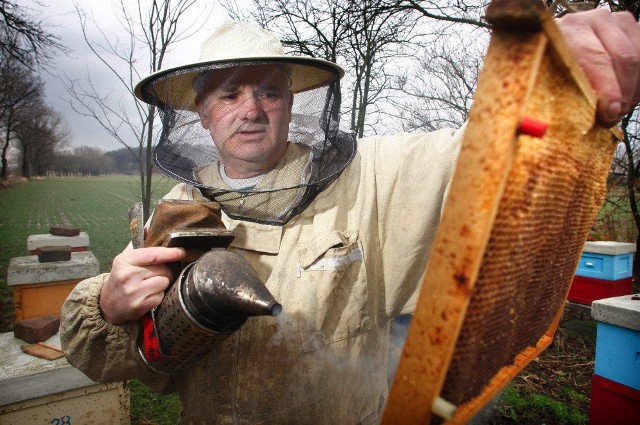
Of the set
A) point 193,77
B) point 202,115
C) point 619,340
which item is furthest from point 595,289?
point 193,77

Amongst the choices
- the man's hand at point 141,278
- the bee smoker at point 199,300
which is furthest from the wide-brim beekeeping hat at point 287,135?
the man's hand at point 141,278

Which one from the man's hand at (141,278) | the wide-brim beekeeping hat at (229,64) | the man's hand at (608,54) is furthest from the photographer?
the wide-brim beekeeping hat at (229,64)

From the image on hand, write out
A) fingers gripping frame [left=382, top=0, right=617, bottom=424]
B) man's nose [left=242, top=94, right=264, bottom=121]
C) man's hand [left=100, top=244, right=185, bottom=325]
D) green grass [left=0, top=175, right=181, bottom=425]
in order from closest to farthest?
1. fingers gripping frame [left=382, top=0, right=617, bottom=424]
2. man's hand [left=100, top=244, right=185, bottom=325]
3. man's nose [left=242, top=94, right=264, bottom=121]
4. green grass [left=0, top=175, right=181, bottom=425]

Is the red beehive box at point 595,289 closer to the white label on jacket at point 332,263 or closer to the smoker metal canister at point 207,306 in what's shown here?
the white label on jacket at point 332,263

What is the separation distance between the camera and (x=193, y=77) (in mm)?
2129

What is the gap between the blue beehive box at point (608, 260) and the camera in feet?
17.7

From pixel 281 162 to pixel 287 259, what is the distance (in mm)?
606

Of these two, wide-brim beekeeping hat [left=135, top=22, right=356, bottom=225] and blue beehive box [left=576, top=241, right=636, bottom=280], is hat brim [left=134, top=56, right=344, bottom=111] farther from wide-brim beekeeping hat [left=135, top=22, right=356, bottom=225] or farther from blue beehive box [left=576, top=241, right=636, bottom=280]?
blue beehive box [left=576, top=241, right=636, bottom=280]

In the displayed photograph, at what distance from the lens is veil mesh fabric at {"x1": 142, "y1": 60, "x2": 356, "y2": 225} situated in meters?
1.79

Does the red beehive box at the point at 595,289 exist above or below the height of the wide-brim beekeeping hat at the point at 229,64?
below

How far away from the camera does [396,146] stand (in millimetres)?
1806

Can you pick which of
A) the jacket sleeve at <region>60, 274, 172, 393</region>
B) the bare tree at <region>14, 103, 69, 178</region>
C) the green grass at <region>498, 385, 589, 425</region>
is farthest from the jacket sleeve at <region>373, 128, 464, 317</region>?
the bare tree at <region>14, 103, 69, 178</region>

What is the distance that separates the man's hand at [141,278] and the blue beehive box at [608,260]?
623cm

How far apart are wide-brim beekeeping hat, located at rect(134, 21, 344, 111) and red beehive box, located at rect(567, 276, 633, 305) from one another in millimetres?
5748
